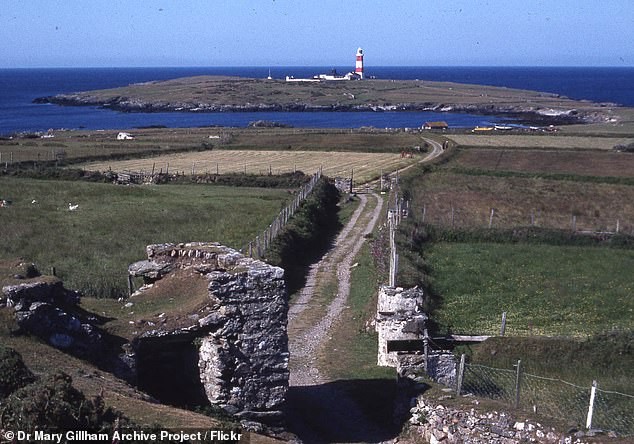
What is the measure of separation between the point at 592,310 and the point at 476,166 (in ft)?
144

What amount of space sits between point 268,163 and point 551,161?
26455mm

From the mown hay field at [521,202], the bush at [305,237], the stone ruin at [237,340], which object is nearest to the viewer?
the stone ruin at [237,340]

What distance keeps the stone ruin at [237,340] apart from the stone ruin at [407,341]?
10.6ft

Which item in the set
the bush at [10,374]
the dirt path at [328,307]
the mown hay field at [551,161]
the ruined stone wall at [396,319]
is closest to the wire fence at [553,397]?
the ruined stone wall at [396,319]

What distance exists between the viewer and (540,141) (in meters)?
93.5

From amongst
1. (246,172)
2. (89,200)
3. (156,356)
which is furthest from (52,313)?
(246,172)

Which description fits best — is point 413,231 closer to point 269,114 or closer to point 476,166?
point 476,166

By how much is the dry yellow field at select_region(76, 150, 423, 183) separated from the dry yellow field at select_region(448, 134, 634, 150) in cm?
1484

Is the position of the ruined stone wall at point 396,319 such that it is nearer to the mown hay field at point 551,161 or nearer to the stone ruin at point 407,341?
the stone ruin at point 407,341

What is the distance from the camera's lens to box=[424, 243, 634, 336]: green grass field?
2483 centimetres

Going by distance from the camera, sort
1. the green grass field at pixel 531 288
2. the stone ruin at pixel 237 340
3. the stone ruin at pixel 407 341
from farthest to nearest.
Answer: the green grass field at pixel 531 288
the stone ruin at pixel 407 341
the stone ruin at pixel 237 340

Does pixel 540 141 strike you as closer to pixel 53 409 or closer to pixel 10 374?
pixel 10 374

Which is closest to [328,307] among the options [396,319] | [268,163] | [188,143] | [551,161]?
[396,319]

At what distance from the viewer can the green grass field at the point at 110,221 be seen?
1202 inches
